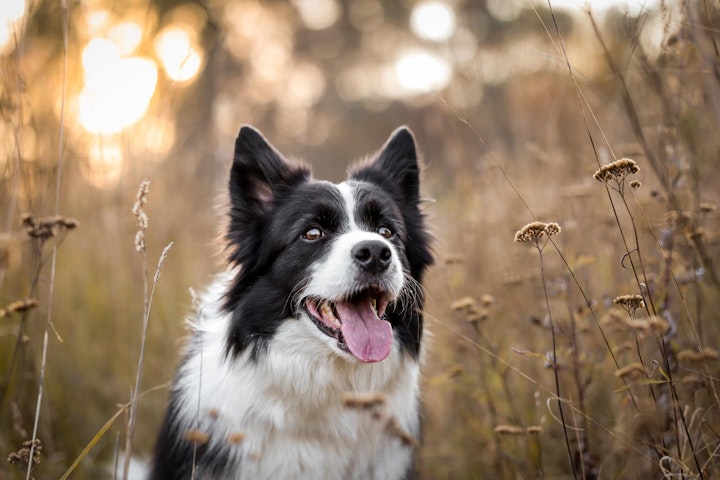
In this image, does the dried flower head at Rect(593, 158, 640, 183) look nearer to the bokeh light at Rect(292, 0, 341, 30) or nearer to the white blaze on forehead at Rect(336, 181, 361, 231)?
the white blaze on forehead at Rect(336, 181, 361, 231)

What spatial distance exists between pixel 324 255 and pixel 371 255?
1.10 ft

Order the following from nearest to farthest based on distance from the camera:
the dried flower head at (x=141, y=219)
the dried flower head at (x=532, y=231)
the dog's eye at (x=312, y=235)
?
the dried flower head at (x=532, y=231) < the dried flower head at (x=141, y=219) < the dog's eye at (x=312, y=235)

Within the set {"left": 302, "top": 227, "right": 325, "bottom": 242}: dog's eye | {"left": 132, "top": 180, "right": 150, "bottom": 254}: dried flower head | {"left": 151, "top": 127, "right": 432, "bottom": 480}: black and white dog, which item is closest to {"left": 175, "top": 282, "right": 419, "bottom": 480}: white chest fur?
{"left": 151, "top": 127, "right": 432, "bottom": 480}: black and white dog

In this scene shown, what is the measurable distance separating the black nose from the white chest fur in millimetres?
436

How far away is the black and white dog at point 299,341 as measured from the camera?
2891 mm

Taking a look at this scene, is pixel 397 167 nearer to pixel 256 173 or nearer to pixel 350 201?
pixel 350 201

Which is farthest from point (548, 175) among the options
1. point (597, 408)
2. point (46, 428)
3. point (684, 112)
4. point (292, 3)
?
point (292, 3)

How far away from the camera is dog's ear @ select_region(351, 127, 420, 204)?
363 cm

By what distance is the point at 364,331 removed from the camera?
2.88 meters

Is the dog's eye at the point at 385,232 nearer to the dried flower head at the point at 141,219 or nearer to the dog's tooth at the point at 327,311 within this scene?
the dog's tooth at the point at 327,311

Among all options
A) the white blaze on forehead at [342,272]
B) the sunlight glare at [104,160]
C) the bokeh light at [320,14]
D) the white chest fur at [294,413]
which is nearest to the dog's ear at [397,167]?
the white blaze on forehead at [342,272]

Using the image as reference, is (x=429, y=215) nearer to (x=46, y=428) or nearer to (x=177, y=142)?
(x=46, y=428)

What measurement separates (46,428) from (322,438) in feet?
5.67

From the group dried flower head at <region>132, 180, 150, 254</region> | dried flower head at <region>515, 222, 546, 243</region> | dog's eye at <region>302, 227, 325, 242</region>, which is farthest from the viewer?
dog's eye at <region>302, 227, 325, 242</region>
